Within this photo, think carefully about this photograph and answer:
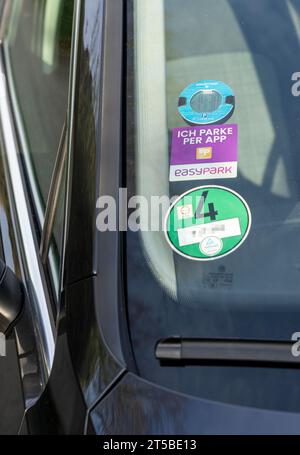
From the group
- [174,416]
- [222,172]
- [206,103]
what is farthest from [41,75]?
[174,416]

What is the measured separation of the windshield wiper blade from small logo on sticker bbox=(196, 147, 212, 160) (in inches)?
17.4

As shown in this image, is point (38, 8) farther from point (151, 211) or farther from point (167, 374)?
point (167, 374)

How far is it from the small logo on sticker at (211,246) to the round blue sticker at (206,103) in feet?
0.98

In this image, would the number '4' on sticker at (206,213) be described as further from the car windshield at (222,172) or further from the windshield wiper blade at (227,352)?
the windshield wiper blade at (227,352)

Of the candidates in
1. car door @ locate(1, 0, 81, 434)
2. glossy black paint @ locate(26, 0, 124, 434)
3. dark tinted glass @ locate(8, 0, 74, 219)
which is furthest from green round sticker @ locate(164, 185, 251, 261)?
dark tinted glass @ locate(8, 0, 74, 219)

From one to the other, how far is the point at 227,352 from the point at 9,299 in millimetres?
523

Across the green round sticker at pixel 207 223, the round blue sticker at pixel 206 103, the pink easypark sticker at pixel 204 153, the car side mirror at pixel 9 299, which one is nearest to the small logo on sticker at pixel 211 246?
the green round sticker at pixel 207 223

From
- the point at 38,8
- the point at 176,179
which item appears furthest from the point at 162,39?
the point at 38,8

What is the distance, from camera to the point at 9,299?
1.56 meters

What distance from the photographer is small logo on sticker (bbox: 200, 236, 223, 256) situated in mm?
1499

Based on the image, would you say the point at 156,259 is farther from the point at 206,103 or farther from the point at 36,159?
the point at 36,159

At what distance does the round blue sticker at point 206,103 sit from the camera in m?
1.64

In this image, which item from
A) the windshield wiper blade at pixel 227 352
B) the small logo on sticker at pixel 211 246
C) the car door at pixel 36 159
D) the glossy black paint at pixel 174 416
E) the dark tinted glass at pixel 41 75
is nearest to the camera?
the glossy black paint at pixel 174 416
